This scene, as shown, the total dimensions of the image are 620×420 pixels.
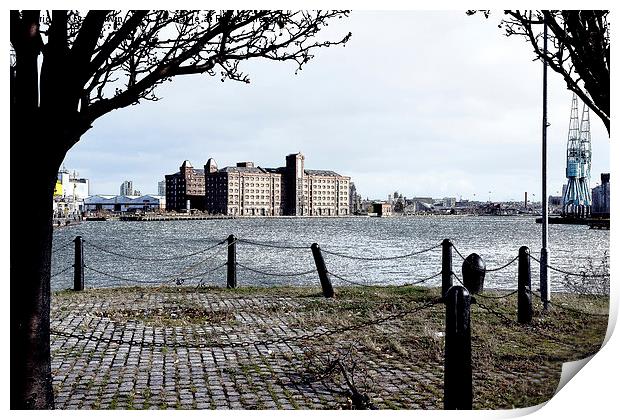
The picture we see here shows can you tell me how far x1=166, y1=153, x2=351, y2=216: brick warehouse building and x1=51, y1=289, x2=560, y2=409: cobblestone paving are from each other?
64.7ft

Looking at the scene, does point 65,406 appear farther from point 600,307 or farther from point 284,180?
point 284,180

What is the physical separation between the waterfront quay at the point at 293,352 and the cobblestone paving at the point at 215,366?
0.02 meters

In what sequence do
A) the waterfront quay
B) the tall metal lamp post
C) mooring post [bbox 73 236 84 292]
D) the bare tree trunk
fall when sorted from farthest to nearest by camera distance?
mooring post [bbox 73 236 84 292]
the tall metal lamp post
the waterfront quay
the bare tree trunk

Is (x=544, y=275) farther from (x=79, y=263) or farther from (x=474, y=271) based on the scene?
(x=79, y=263)

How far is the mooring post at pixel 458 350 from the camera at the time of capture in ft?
17.8

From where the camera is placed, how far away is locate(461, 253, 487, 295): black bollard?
1241 centimetres

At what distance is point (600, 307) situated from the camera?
12.6 meters

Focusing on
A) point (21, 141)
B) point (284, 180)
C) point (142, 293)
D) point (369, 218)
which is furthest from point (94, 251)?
point (369, 218)

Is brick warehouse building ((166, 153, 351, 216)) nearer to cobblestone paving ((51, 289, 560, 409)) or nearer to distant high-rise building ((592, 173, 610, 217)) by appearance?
distant high-rise building ((592, 173, 610, 217))

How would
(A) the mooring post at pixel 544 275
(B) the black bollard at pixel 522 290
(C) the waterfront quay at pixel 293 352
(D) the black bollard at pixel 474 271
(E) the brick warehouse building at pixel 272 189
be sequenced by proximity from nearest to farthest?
1. (C) the waterfront quay at pixel 293 352
2. (B) the black bollard at pixel 522 290
3. (A) the mooring post at pixel 544 275
4. (D) the black bollard at pixel 474 271
5. (E) the brick warehouse building at pixel 272 189

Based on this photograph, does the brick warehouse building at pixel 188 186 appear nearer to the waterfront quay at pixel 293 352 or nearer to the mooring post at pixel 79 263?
the mooring post at pixel 79 263

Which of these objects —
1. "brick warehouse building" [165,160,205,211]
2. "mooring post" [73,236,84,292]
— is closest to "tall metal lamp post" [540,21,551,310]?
"mooring post" [73,236,84,292]

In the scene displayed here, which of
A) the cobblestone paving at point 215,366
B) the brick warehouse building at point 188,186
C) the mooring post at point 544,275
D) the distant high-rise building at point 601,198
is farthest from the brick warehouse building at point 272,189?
the cobblestone paving at point 215,366

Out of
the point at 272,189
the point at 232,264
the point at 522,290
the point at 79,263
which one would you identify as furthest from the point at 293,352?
the point at 272,189
